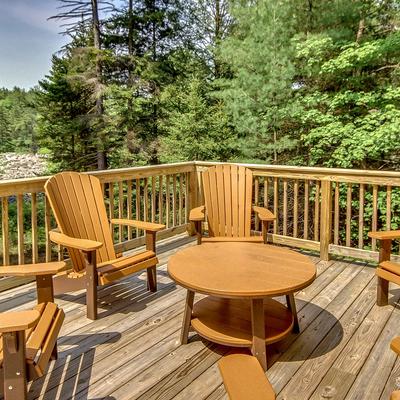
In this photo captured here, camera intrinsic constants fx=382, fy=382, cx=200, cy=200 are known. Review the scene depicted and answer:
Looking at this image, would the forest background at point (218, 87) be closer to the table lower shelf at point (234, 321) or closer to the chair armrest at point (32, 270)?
the table lower shelf at point (234, 321)

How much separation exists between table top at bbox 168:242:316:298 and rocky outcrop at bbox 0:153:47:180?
1277cm

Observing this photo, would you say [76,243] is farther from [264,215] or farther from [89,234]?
[264,215]

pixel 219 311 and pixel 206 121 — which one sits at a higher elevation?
pixel 206 121

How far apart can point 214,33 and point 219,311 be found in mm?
11912

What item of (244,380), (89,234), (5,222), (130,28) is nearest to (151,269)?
(89,234)

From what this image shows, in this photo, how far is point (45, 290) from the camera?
2188mm

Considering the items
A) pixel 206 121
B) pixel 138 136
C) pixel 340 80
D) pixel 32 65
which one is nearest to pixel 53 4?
pixel 32 65

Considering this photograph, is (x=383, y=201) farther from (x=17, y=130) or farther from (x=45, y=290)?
(x=17, y=130)

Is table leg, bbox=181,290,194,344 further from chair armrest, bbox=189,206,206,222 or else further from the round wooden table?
chair armrest, bbox=189,206,206,222

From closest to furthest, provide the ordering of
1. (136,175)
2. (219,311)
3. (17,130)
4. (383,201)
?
(219,311) → (136,175) → (383,201) → (17,130)

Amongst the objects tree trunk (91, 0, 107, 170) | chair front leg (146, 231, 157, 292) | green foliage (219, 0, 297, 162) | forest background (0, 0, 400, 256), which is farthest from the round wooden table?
tree trunk (91, 0, 107, 170)

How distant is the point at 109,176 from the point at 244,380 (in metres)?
3.26

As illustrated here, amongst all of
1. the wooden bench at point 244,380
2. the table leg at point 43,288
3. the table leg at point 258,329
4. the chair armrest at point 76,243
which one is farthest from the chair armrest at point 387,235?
the table leg at point 43,288

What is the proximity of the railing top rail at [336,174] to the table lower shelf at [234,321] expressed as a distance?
73.9 inches
